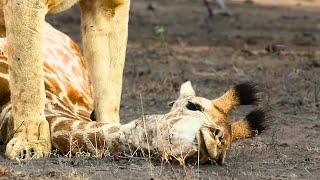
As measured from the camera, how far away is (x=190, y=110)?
171 inches

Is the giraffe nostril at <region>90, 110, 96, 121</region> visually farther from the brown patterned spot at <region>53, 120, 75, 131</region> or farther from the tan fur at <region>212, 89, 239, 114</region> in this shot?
the tan fur at <region>212, 89, 239, 114</region>

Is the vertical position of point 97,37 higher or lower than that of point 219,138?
higher

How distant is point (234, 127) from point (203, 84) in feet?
12.0

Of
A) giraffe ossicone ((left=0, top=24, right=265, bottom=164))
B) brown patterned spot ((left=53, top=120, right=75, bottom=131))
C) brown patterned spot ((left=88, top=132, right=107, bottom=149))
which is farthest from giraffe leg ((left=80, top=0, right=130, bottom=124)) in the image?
brown patterned spot ((left=88, top=132, right=107, bottom=149))

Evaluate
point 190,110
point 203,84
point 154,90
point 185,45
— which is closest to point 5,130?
point 190,110

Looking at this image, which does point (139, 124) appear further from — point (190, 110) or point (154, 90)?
point (154, 90)

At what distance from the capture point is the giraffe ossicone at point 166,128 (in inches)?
164

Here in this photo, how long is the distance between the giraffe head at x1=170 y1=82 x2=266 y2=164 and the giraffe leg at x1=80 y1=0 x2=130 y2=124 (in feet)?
2.26

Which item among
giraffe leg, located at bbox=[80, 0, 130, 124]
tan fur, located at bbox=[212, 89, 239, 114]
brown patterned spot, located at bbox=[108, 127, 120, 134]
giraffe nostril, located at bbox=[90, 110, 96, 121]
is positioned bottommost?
brown patterned spot, located at bbox=[108, 127, 120, 134]

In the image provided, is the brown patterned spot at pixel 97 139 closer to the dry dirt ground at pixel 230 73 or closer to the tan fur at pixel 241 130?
the dry dirt ground at pixel 230 73

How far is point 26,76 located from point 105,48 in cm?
84

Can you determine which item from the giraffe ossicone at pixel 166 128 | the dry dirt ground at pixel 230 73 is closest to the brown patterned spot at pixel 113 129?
the giraffe ossicone at pixel 166 128

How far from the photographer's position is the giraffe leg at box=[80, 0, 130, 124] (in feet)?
16.9

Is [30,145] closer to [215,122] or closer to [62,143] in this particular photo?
[62,143]
